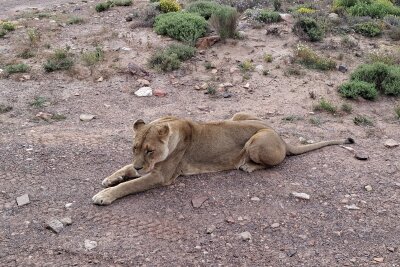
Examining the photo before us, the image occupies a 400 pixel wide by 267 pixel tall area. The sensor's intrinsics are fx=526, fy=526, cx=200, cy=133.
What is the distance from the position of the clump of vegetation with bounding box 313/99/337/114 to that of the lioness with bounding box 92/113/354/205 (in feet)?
8.50

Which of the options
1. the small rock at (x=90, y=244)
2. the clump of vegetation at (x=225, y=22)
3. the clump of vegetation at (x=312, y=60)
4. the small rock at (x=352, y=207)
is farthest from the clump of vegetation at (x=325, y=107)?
the small rock at (x=90, y=244)

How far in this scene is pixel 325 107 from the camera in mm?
10656

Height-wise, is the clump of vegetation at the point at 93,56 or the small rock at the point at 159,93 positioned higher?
the clump of vegetation at the point at 93,56

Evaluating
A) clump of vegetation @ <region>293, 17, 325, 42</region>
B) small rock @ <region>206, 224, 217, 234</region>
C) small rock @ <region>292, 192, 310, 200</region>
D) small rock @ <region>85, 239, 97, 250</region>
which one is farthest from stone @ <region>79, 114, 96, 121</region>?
clump of vegetation @ <region>293, 17, 325, 42</region>

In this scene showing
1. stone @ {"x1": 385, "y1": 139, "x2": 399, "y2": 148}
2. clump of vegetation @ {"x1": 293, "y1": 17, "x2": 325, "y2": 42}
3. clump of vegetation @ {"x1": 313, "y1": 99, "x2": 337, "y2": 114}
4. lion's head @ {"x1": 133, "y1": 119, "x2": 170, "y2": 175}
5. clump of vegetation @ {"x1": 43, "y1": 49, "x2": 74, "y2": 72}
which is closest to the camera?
lion's head @ {"x1": 133, "y1": 119, "x2": 170, "y2": 175}

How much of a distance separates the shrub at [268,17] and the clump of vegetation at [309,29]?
1.10 meters

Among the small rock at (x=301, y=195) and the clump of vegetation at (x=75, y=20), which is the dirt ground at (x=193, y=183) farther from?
the clump of vegetation at (x=75, y=20)

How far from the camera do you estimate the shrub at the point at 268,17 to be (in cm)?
1512

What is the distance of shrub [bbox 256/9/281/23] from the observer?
15117mm

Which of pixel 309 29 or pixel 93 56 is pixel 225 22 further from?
pixel 93 56

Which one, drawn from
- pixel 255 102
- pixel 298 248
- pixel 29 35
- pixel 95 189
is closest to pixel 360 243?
pixel 298 248

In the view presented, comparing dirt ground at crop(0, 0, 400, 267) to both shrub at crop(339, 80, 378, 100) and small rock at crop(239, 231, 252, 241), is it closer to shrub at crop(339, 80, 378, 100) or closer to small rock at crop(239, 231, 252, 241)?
small rock at crop(239, 231, 252, 241)

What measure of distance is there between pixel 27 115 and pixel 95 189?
3.37 metres

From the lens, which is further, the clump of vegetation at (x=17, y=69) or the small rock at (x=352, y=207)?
the clump of vegetation at (x=17, y=69)
